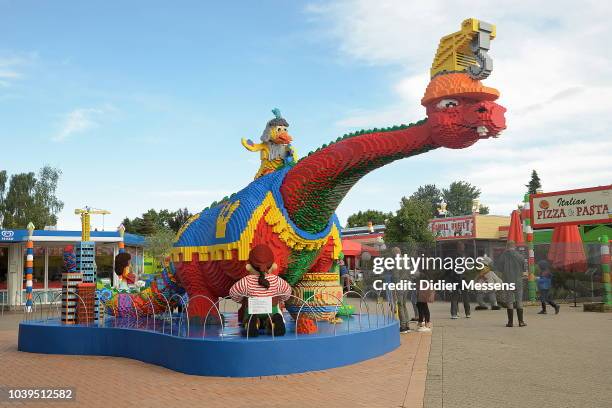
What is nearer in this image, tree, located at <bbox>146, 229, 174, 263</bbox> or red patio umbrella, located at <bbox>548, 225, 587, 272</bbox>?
red patio umbrella, located at <bbox>548, 225, 587, 272</bbox>

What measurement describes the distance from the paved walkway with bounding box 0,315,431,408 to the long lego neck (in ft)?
6.52

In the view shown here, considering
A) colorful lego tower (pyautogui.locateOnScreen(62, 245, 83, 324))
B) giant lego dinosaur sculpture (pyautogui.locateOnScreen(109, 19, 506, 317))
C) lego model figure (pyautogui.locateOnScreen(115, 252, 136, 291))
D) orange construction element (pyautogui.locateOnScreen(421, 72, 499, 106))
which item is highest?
orange construction element (pyautogui.locateOnScreen(421, 72, 499, 106))

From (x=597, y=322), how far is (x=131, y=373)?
9604 millimetres

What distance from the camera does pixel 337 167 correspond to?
6820 millimetres

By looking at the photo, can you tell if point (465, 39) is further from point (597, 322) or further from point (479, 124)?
point (597, 322)

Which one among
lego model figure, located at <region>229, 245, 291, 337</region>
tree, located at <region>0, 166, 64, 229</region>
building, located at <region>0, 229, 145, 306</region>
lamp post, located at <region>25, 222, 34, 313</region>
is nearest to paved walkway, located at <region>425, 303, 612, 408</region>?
lego model figure, located at <region>229, 245, 291, 337</region>

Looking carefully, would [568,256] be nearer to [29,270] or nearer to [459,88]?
[459,88]

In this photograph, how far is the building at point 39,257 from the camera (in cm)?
1840

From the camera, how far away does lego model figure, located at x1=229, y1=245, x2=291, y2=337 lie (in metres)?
6.72

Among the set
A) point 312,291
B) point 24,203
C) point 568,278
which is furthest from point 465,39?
point 24,203

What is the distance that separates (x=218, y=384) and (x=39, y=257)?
1620 centimetres

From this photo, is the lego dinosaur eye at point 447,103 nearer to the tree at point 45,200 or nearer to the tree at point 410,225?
the tree at point 410,225

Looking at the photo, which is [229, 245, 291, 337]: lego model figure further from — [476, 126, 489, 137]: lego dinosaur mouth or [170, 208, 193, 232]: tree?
[170, 208, 193, 232]: tree

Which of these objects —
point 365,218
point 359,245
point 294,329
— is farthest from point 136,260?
point 365,218
